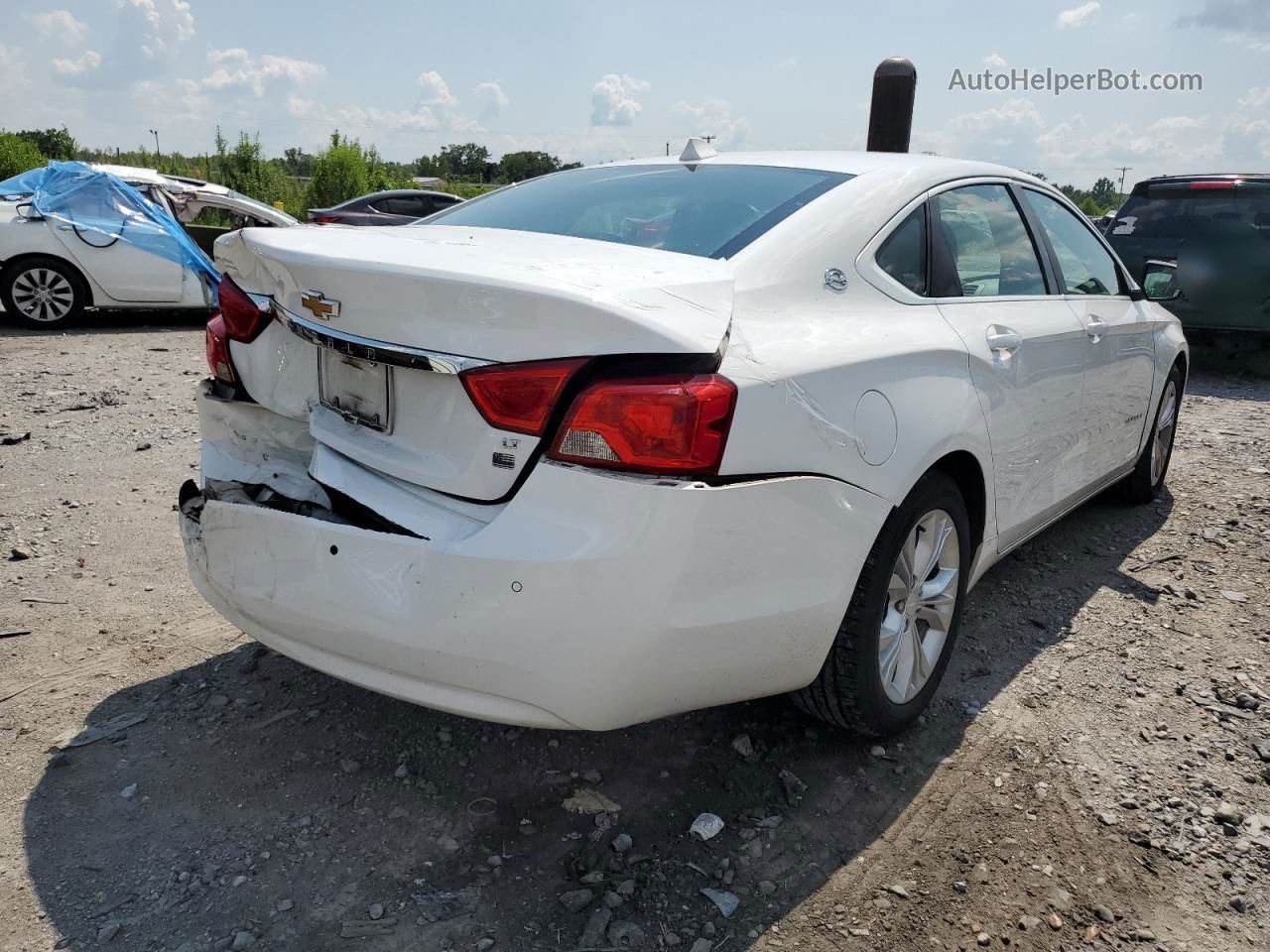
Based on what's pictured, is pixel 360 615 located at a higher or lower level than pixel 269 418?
lower

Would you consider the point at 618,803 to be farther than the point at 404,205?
No

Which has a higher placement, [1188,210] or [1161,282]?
[1188,210]

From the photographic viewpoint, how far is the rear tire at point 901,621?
2407 mm

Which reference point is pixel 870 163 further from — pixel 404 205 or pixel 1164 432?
pixel 404 205

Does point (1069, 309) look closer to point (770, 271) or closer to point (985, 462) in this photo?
point (985, 462)

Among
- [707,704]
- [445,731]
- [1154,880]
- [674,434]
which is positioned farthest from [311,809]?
[1154,880]

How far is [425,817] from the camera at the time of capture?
7.79ft

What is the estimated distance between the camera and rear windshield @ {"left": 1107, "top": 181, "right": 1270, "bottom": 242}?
8602 mm

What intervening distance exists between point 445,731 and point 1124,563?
3.06m

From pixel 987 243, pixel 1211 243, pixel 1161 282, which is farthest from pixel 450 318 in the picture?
pixel 1211 243

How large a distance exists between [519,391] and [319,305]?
58 cm

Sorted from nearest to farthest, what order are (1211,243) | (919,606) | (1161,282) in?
(919,606) → (1161,282) → (1211,243)

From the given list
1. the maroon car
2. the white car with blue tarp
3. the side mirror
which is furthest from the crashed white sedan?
the maroon car

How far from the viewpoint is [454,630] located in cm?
199
